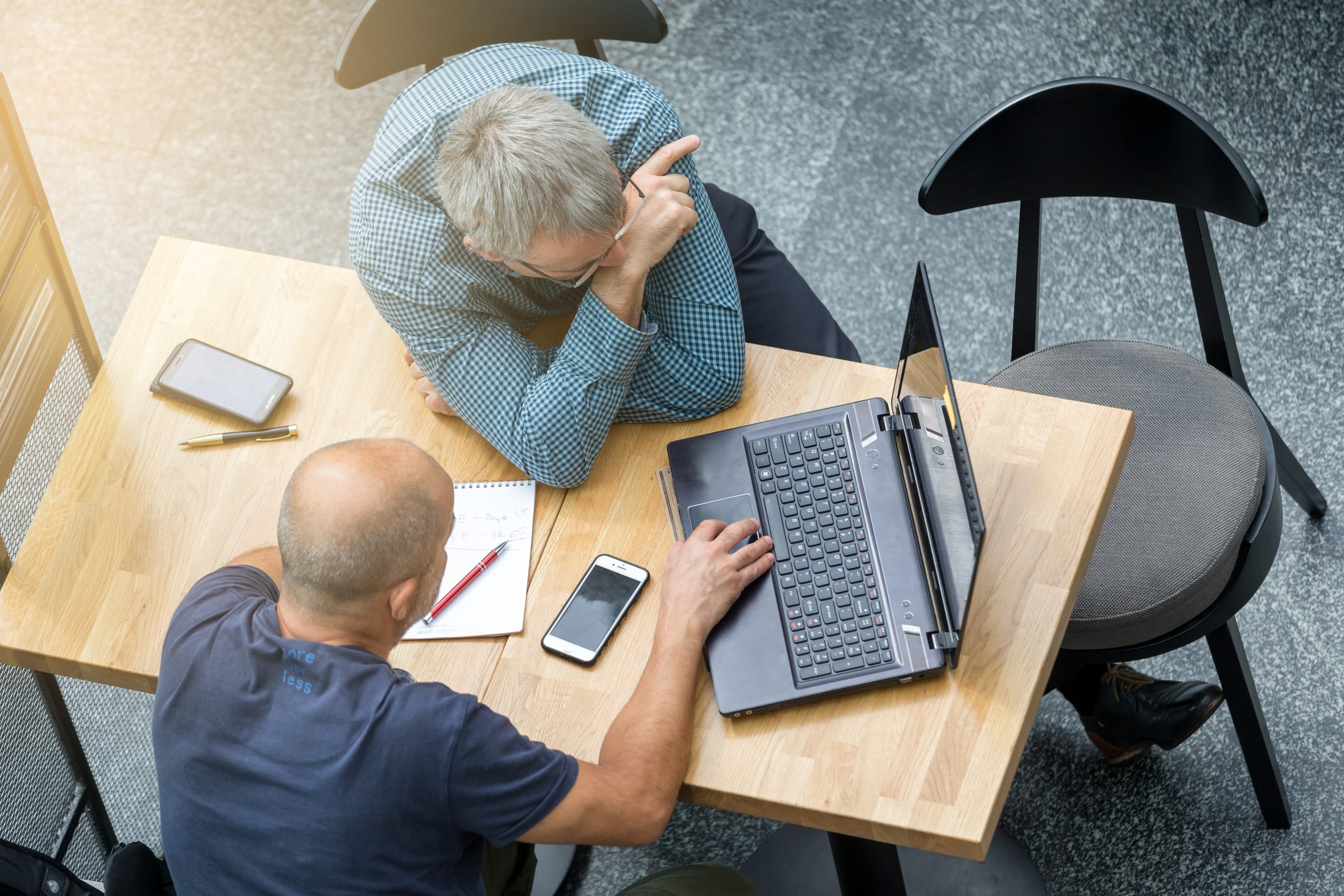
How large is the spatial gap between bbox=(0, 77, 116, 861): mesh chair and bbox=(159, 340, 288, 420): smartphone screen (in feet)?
0.50

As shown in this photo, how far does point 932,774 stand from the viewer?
51.5 inches

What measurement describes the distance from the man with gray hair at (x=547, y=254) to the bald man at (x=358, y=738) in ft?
0.76

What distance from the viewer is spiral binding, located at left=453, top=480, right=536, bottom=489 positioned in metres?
1.58

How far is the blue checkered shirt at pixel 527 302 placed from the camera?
153 centimetres

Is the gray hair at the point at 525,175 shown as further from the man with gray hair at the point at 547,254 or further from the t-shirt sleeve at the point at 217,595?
the t-shirt sleeve at the point at 217,595

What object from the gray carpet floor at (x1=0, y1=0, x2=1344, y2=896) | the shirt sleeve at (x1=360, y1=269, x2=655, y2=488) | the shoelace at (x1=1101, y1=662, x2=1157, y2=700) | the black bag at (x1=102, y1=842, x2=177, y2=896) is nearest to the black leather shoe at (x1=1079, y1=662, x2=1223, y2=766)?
the shoelace at (x1=1101, y1=662, x2=1157, y2=700)

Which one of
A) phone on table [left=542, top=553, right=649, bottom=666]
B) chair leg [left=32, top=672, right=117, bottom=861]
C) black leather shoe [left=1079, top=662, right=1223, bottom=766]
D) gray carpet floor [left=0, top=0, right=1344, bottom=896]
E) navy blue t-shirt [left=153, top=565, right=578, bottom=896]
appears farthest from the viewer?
gray carpet floor [left=0, top=0, right=1344, bottom=896]

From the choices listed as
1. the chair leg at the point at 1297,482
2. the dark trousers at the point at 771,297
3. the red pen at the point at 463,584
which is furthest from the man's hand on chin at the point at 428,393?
the chair leg at the point at 1297,482

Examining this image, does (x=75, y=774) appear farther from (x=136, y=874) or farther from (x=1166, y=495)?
(x=1166, y=495)

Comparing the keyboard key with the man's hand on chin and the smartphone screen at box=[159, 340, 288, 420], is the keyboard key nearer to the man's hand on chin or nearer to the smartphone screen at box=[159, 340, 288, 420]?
the man's hand on chin

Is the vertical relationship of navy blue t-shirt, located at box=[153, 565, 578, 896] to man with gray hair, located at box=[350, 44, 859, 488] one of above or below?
below

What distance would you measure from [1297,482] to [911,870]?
3.08ft

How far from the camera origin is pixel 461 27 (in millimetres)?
1938

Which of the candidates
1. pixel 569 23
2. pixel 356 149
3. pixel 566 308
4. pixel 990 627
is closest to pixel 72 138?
pixel 356 149
